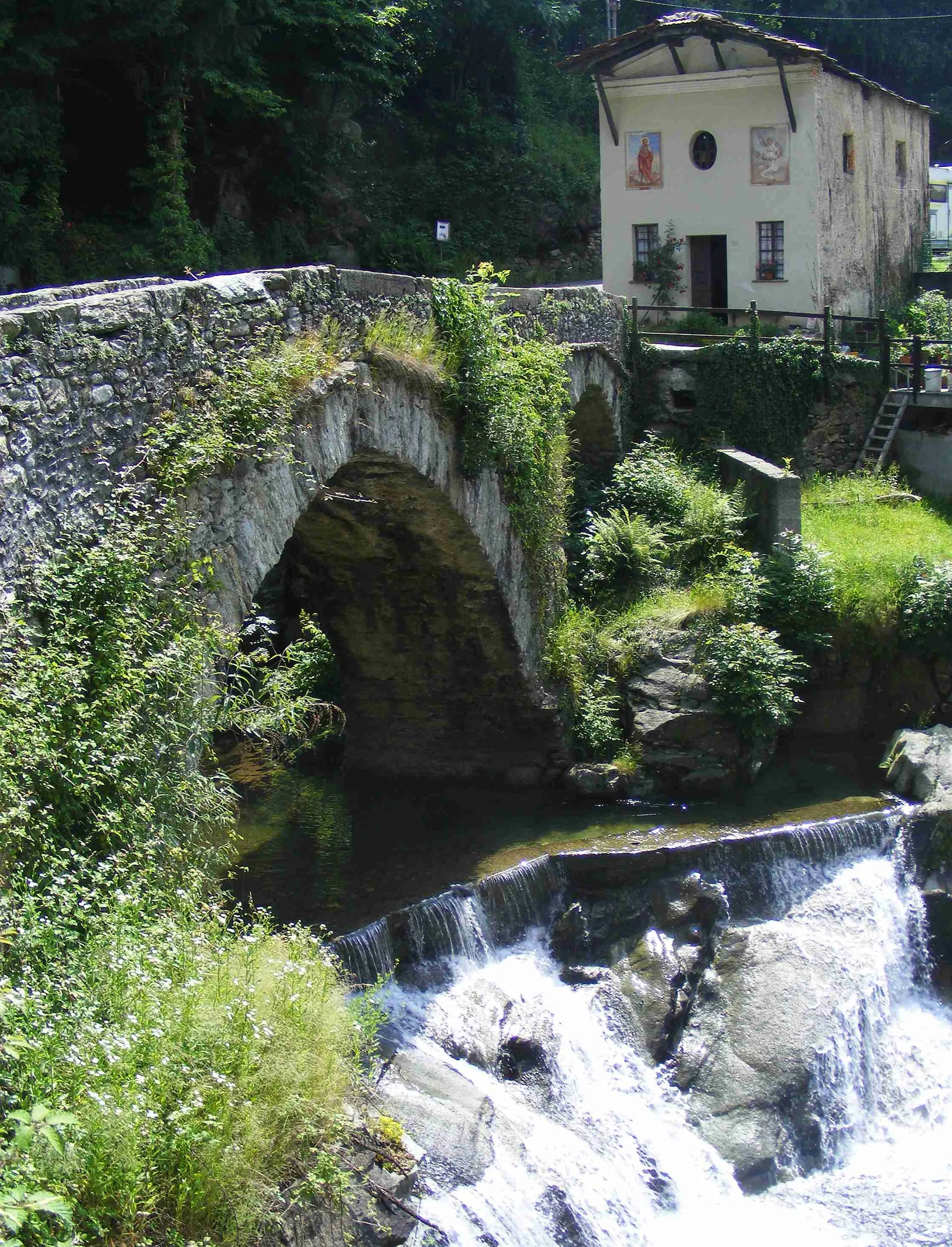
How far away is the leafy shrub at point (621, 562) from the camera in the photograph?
49.2 ft

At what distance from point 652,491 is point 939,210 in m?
18.3

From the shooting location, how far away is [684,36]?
2167 cm

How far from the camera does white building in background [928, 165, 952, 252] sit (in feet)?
97.1

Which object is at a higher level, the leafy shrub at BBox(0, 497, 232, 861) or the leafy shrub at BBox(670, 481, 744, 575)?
the leafy shrub at BBox(0, 497, 232, 861)

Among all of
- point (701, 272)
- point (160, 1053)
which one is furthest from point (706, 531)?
point (160, 1053)

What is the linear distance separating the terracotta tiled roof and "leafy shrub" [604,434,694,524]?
317 inches

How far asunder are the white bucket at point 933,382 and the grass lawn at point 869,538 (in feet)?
4.80

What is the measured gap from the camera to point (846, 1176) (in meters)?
9.34

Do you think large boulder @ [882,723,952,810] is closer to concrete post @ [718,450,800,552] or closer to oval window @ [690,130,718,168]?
concrete post @ [718,450,800,552]

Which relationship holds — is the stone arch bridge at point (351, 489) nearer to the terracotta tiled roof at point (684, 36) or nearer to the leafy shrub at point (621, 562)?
the leafy shrub at point (621, 562)

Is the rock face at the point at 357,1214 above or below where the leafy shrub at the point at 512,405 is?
below

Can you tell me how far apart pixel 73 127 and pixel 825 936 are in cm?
1699

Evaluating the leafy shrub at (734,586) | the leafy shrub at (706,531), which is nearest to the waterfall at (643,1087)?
the leafy shrub at (734,586)

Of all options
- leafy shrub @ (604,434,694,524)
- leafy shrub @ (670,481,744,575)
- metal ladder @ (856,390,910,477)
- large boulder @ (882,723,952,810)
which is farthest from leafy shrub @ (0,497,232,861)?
metal ladder @ (856,390,910,477)
